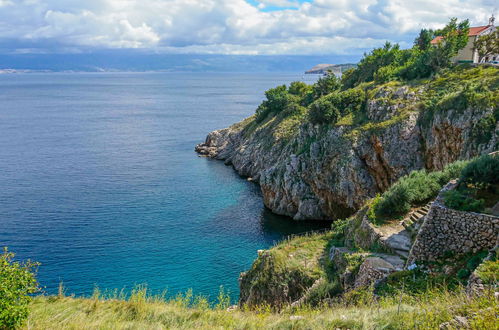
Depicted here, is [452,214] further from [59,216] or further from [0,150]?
[0,150]

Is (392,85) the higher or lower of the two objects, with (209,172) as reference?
higher

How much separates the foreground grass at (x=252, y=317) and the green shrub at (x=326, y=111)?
4154 centimetres

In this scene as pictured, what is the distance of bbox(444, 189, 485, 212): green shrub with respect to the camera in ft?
57.4

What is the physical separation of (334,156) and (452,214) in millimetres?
34809

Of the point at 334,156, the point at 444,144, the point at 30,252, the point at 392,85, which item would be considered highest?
the point at 392,85

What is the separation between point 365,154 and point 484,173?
97.1 feet

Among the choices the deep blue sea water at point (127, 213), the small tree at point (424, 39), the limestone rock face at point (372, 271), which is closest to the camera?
the limestone rock face at point (372, 271)

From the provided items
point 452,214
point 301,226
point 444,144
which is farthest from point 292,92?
point 452,214

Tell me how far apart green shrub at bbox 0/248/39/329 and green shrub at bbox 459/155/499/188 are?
2054 centimetres

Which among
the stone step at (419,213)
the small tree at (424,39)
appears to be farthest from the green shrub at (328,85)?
the stone step at (419,213)

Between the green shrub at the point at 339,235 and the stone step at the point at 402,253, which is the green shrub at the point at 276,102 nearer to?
the green shrub at the point at 339,235

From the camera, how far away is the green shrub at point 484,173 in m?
19.4

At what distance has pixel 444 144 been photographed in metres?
41.6

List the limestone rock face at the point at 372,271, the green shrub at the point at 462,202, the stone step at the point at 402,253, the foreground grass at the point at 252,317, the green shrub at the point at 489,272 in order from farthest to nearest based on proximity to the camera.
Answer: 1. the stone step at the point at 402,253
2. the limestone rock face at the point at 372,271
3. the green shrub at the point at 462,202
4. the green shrub at the point at 489,272
5. the foreground grass at the point at 252,317
